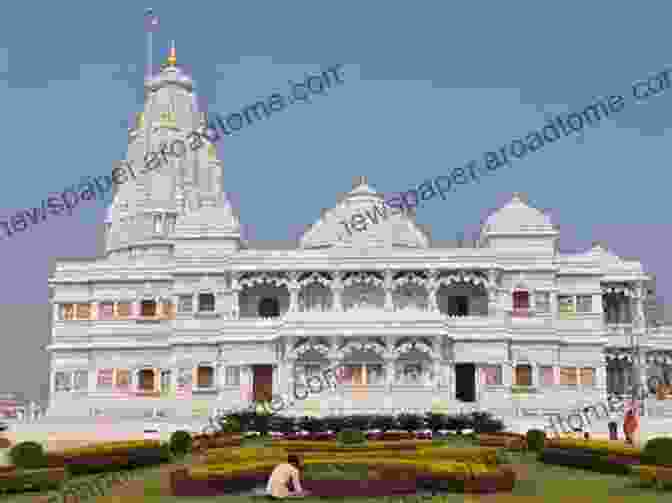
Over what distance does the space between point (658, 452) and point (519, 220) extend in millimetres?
31351

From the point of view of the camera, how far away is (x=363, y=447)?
28.0 metres

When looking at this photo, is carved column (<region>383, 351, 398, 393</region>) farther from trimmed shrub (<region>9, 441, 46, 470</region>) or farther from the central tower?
trimmed shrub (<region>9, 441, 46, 470</region>)

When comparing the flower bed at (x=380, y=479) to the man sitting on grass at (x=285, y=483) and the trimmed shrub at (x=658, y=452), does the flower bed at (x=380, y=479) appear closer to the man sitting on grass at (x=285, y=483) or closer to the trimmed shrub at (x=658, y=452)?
the man sitting on grass at (x=285, y=483)

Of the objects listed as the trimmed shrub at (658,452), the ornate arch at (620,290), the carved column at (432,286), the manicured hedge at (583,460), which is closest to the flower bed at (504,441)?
the manicured hedge at (583,460)

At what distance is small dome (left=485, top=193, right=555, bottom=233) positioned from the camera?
54.4 m

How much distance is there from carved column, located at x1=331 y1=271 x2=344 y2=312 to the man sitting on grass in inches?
1289

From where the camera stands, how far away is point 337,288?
173 feet

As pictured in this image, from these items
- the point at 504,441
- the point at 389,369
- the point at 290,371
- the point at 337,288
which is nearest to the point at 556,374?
the point at 389,369

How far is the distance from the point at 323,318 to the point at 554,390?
1420cm

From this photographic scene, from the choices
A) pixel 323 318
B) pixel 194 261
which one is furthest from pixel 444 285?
pixel 194 261

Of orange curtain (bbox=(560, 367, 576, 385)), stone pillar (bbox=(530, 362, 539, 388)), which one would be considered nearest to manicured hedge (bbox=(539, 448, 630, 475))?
stone pillar (bbox=(530, 362, 539, 388))

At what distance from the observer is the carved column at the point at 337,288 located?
173 ft

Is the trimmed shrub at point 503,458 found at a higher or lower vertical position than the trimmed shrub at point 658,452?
lower

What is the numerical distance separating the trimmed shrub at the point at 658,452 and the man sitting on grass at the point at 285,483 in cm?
1037
